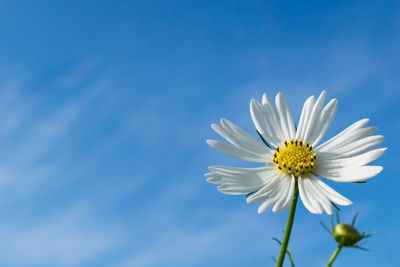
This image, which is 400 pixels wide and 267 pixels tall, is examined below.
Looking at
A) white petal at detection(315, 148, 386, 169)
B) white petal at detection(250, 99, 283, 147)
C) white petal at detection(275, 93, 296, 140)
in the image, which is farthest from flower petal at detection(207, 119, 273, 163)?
white petal at detection(315, 148, 386, 169)

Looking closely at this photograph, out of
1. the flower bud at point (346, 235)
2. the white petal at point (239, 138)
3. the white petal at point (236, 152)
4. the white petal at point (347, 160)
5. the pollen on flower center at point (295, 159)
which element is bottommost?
the flower bud at point (346, 235)

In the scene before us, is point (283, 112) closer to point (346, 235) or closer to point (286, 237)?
point (346, 235)

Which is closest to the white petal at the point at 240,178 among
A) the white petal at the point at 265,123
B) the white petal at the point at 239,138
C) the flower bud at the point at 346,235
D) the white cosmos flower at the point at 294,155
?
the white cosmos flower at the point at 294,155

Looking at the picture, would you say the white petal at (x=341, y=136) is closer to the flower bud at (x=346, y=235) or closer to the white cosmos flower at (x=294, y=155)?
the white cosmos flower at (x=294, y=155)

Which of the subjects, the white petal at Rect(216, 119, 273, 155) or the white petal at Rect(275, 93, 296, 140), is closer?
the white petal at Rect(216, 119, 273, 155)

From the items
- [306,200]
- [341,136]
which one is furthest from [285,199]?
[341,136]

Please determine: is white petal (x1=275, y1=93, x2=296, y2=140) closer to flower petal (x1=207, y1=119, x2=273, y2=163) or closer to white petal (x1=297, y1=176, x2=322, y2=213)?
flower petal (x1=207, y1=119, x2=273, y2=163)

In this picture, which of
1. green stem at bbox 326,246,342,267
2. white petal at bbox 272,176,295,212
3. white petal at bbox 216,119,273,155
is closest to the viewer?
green stem at bbox 326,246,342,267
